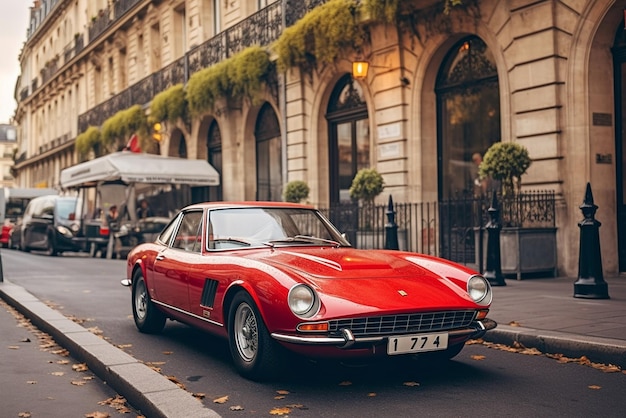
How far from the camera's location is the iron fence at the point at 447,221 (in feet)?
39.9

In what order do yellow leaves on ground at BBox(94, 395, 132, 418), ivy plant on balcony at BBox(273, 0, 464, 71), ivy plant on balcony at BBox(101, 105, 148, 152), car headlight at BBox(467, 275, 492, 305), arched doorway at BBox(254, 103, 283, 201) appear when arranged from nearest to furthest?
yellow leaves on ground at BBox(94, 395, 132, 418), car headlight at BBox(467, 275, 492, 305), ivy plant on balcony at BBox(273, 0, 464, 71), arched doorway at BBox(254, 103, 283, 201), ivy plant on balcony at BBox(101, 105, 148, 152)

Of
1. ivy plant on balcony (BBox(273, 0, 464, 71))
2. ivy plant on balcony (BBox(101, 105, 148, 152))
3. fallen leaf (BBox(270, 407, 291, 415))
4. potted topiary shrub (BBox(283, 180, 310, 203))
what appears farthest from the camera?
ivy plant on balcony (BBox(101, 105, 148, 152))

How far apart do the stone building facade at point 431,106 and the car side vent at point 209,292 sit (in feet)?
24.7

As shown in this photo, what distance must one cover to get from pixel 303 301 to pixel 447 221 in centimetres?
900

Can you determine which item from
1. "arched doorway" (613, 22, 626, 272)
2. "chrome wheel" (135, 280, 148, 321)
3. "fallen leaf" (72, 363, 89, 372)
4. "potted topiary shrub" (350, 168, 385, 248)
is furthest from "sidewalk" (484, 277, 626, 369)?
"potted topiary shrub" (350, 168, 385, 248)

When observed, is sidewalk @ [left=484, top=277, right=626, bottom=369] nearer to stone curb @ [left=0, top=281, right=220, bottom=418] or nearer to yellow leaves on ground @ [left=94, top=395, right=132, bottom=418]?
stone curb @ [left=0, top=281, right=220, bottom=418]

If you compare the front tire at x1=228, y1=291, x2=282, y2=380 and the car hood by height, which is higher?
the car hood

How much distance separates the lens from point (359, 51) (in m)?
17.0

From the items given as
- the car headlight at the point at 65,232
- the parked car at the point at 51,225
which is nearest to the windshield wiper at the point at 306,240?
the parked car at the point at 51,225

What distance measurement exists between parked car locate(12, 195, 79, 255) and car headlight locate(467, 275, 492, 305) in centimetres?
1975

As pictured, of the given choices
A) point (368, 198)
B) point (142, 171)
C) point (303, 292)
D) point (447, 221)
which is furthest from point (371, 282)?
point (142, 171)

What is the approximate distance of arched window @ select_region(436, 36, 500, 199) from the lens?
14531 mm

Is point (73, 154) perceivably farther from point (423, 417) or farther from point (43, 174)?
point (423, 417)

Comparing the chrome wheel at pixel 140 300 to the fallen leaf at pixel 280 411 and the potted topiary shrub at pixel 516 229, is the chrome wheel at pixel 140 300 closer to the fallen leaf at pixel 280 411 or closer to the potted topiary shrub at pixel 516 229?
the fallen leaf at pixel 280 411
